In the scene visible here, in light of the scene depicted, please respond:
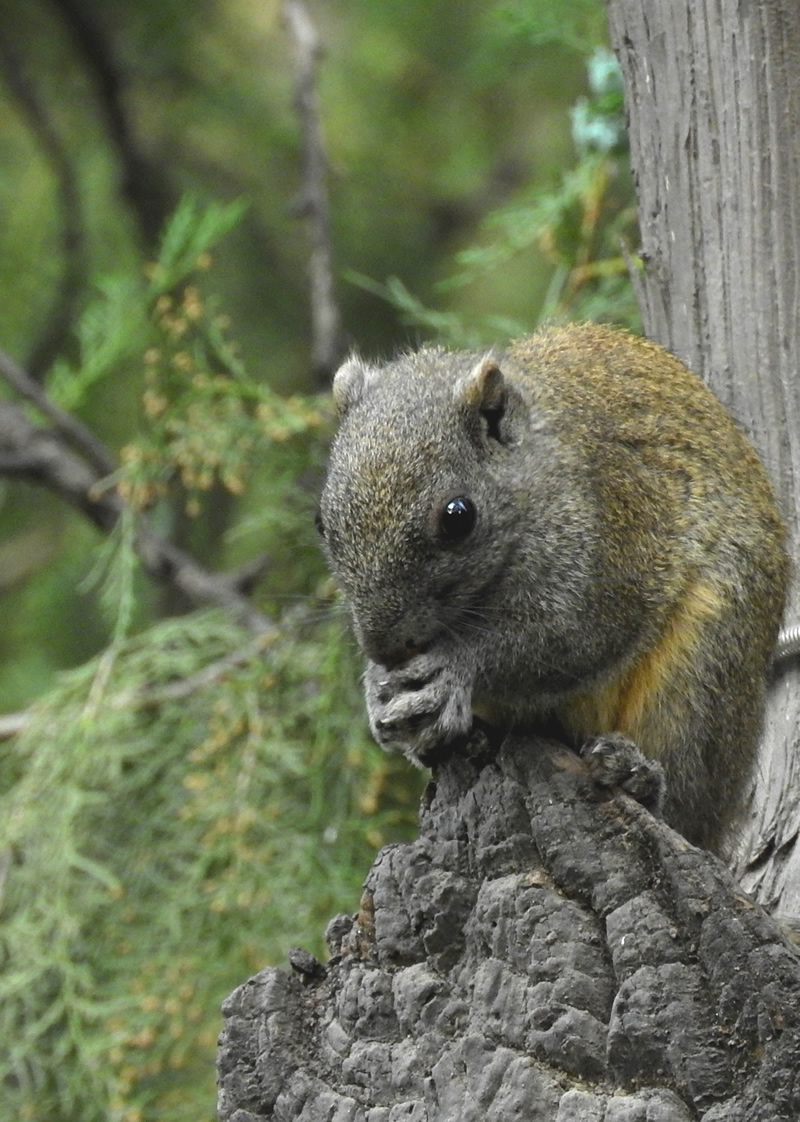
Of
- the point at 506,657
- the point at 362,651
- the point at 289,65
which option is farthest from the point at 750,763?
the point at 289,65

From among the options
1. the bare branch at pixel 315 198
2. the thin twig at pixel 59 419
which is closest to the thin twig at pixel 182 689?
the thin twig at pixel 59 419

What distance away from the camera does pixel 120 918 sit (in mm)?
3730

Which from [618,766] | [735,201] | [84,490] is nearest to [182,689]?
[84,490]

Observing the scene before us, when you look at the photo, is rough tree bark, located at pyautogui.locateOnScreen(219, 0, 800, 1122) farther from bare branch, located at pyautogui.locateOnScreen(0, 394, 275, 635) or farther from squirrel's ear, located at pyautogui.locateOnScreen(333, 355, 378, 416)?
bare branch, located at pyautogui.locateOnScreen(0, 394, 275, 635)

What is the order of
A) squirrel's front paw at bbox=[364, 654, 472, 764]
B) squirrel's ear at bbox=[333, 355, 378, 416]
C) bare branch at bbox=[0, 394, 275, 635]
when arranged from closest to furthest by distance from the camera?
squirrel's front paw at bbox=[364, 654, 472, 764] < squirrel's ear at bbox=[333, 355, 378, 416] < bare branch at bbox=[0, 394, 275, 635]

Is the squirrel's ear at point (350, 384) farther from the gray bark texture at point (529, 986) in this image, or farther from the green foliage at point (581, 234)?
the green foliage at point (581, 234)

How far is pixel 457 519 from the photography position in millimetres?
2375

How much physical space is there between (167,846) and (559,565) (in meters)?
1.66

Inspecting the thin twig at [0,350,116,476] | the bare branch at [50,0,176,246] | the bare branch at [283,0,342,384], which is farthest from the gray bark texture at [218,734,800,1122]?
the bare branch at [50,0,176,246]

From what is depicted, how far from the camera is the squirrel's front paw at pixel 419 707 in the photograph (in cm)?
229

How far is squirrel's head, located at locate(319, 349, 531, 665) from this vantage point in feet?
7.67

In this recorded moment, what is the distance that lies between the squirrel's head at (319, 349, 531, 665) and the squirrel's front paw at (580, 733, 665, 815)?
0.42 metres

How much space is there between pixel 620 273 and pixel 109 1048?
2.26 metres

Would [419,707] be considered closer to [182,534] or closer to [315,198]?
[315,198]
